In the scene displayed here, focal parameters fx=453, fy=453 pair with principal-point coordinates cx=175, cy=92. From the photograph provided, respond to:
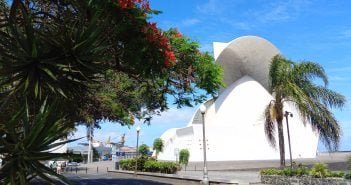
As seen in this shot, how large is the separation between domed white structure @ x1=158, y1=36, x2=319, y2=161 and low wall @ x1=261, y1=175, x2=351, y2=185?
3422 centimetres

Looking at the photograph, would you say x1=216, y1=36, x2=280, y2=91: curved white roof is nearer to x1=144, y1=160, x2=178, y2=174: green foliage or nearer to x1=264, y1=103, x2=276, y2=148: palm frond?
x1=144, y1=160, x2=178, y2=174: green foliage

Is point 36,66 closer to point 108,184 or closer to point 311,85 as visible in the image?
point 311,85

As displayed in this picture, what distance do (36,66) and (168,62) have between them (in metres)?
3.35

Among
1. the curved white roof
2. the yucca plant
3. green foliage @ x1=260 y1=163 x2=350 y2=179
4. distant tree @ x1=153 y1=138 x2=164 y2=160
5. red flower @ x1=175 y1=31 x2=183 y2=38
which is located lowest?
green foliage @ x1=260 y1=163 x2=350 y2=179

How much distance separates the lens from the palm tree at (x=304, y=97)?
21062 millimetres

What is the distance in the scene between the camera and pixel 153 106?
18.6 metres

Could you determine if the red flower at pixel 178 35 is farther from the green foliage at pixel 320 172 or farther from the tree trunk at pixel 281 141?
the tree trunk at pixel 281 141

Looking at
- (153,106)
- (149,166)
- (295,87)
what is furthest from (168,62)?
(149,166)

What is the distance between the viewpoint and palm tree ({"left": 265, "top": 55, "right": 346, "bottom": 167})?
21062 millimetres

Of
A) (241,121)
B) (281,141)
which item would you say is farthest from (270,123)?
(241,121)

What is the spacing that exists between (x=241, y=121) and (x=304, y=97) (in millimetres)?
43049

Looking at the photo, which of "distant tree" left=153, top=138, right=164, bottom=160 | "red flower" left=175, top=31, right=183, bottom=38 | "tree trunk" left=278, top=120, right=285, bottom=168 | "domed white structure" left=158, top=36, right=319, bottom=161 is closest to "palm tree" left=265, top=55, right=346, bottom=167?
"tree trunk" left=278, top=120, right=285, bottom=168

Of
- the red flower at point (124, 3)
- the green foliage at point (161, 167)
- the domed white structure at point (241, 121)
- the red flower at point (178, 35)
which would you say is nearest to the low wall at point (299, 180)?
the red flower at point (178, 35)

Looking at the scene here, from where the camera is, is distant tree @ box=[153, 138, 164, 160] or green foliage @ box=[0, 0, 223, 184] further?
distant tree @ box=[153, 138, 164, 160]
